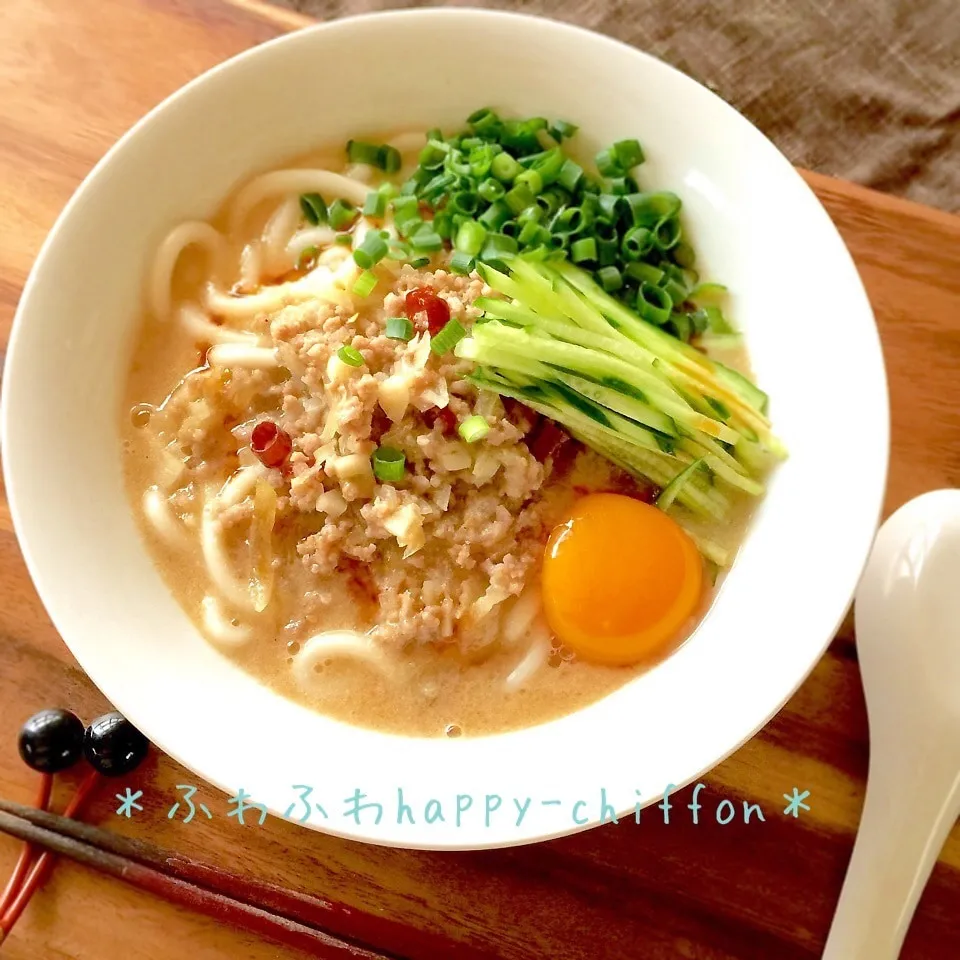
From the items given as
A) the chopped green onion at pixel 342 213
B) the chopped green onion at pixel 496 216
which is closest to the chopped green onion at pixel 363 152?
the chopped green onion at pixel 342 213

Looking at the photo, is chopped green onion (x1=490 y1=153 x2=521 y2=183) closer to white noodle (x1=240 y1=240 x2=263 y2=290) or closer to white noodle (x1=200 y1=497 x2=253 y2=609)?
white noodle (x1=240 y1=240 x2=263 y2=290)

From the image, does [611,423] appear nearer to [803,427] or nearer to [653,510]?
[653,510]

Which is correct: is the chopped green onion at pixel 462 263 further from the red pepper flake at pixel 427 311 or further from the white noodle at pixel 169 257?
the white noodle at pixel 169 257

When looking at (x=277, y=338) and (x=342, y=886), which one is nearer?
(x=342, y=886)

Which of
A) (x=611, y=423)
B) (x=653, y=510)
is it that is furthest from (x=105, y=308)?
(x=653, y=510)

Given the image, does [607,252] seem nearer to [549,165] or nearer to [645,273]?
[645,273]

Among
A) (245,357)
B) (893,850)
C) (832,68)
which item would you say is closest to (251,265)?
(245,357)

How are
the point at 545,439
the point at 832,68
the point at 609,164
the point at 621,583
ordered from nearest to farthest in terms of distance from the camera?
the point at 621,583 < the point at 545,439 < the point at 609,164 < the point at 832,68
